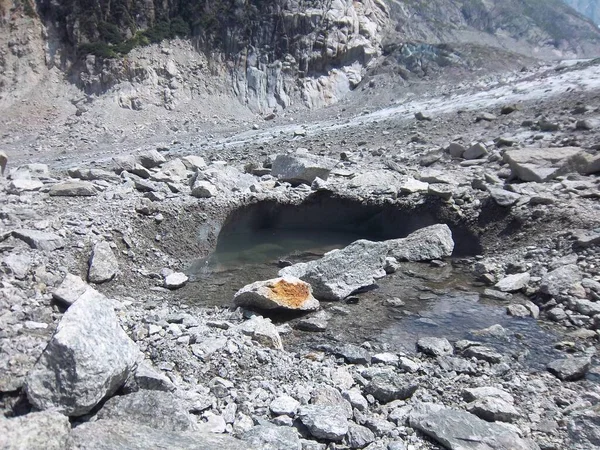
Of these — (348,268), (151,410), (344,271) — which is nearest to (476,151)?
(348,268)

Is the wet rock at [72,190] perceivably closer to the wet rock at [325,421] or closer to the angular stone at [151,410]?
the angular stone at [151,410]

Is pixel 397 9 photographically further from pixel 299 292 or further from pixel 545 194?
pixel 299 292

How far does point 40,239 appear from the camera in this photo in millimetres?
7469

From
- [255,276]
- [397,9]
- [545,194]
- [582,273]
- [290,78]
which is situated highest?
[397,9]

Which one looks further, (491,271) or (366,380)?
(491,271)

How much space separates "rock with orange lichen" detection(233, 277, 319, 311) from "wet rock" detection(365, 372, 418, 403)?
2.17 meters

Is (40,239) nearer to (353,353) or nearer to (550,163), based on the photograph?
(353,353)

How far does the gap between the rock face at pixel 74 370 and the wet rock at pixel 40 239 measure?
3.62 m

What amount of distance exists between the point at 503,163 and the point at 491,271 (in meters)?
4.16

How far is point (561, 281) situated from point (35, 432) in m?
7.11

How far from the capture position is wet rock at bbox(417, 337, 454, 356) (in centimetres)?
615

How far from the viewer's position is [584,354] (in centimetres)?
607

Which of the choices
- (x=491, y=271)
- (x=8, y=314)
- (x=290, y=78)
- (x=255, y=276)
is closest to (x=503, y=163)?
(x=491, y=271)

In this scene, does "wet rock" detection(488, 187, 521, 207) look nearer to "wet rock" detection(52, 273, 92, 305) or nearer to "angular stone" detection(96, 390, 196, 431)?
"wet rock" detection(52, 273, 92, 305)
